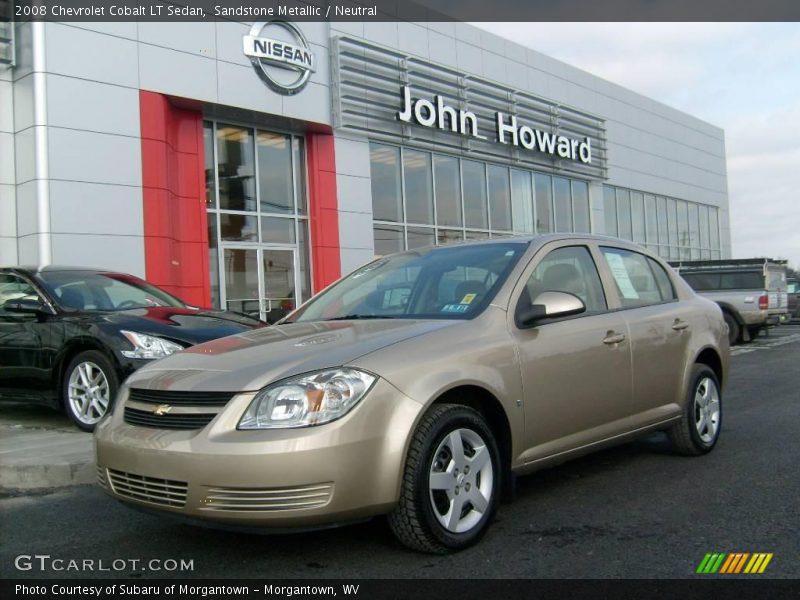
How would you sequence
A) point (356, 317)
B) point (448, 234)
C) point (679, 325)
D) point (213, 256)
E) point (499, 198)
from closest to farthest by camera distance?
point (356, 317)
point (679, 325)
point (213, 256)
point (448, 234)
point (499, 198)

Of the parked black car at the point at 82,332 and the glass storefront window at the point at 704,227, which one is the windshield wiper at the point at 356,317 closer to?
the parked black car at the point at 82,332

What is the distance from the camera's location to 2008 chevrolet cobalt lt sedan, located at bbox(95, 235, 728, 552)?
3.22 metres

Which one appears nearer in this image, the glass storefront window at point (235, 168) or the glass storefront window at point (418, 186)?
the glass storefront window at point (235, 168)

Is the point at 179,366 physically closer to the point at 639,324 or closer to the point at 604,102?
the point at 639,324

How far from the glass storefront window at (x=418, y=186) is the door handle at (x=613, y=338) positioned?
566 inches

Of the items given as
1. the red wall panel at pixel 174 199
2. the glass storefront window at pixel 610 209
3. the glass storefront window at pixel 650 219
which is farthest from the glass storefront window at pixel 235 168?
the glass storefront window at pixel 650 219

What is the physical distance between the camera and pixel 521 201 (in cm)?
2281

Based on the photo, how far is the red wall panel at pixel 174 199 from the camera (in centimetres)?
1339

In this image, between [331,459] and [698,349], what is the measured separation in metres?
3.43

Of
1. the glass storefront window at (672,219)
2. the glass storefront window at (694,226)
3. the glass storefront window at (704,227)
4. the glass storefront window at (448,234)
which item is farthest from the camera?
the glass storefront window at (704,227)

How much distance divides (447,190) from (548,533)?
16879 millimetres

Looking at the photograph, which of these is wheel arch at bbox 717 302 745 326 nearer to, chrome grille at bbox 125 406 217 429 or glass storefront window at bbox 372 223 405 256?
glass storefront window at bbox 372 223 405 256

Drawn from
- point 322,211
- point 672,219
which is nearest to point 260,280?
point 322,211
